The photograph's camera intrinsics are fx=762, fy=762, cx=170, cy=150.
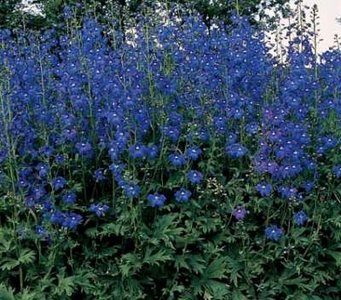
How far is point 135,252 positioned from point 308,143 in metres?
1.61

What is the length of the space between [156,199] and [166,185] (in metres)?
0.28

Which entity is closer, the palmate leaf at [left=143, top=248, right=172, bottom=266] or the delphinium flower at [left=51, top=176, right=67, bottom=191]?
the palmate leaf at [left=143, top=248, right=172, bottom=266]

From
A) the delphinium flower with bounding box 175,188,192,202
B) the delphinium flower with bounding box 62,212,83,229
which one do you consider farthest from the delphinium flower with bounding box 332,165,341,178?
the delphinium flower with bounding box 62,212,83,229

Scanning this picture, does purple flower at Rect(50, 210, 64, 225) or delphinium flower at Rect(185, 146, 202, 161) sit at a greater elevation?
delphinium flower at Rect(185, 146, 202, 161)

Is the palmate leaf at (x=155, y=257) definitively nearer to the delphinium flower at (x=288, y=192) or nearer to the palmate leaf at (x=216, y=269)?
the palmate leaf at (x=216, y=269)

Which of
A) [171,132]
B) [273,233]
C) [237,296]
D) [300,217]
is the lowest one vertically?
[237,296]

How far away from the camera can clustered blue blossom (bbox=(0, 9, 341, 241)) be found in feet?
17.9

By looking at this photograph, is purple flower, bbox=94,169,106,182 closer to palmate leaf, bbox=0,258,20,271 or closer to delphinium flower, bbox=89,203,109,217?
delphinium flower, bbox=89,203,109,217

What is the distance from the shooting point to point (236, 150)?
5547mm

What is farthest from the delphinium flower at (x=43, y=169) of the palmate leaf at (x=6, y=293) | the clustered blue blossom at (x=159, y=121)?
the palmate leaf at (x=6, y=293)

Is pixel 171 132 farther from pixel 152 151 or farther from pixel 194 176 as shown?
pixel 194 176

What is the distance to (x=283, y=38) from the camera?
6988mm

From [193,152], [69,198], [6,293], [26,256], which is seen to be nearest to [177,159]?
[193,152]

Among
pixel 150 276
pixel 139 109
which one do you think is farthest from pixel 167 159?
pixel 150 276
